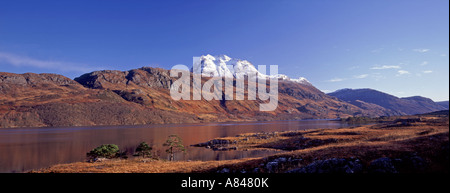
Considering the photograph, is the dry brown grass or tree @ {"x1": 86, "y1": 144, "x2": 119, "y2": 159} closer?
the dry brown grass

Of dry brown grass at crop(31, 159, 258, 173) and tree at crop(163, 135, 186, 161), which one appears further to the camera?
tree at crop(163, 135, 186, 161)

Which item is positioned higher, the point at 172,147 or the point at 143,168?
the point at 143,168

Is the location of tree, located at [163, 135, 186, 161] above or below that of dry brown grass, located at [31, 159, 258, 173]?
below

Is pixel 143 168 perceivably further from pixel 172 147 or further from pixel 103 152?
pixel 172 147

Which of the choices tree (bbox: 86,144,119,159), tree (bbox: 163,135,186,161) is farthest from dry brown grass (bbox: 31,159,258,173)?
tree (bbox: 163,135,186,161)

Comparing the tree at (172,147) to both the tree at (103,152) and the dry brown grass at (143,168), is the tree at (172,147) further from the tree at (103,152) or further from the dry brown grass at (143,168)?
the dry brown grass at (143,168)

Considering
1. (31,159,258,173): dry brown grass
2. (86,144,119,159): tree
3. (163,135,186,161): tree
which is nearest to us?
(31,159,258,173): dry brown grass

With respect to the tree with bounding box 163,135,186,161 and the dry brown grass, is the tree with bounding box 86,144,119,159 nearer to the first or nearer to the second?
the dry brown grass

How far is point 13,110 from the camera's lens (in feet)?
641

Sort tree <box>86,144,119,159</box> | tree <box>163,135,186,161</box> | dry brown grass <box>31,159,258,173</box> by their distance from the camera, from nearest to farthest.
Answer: dry brown grass <box>31,159,258,173</box>, tree <box>86,144,119,159</box>, tree <box>163,135,186,161</box>

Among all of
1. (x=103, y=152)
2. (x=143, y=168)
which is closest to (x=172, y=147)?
(x=103, y=152)
